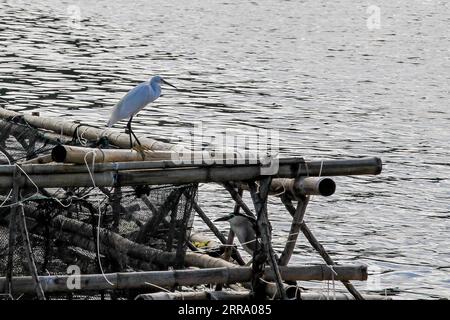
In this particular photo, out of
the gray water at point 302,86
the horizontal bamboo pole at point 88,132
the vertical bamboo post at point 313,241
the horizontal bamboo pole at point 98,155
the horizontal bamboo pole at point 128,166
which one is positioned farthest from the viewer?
the gray water at point 302,86

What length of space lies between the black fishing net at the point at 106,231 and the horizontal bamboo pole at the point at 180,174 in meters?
0.54

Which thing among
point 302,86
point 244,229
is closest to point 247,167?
point 244,229

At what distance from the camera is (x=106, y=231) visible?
1059cm

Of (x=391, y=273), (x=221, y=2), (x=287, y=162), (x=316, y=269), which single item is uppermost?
(x=287, y=162)

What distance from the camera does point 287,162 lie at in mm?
9812

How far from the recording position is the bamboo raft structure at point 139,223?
9484mm

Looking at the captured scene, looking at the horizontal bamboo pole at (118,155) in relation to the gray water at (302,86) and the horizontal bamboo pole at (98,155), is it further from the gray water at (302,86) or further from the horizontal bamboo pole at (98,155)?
the gray water at (302,86)

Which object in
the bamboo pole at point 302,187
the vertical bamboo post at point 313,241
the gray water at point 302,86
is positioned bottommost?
the gray water at point 302,86

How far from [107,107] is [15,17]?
15879mm

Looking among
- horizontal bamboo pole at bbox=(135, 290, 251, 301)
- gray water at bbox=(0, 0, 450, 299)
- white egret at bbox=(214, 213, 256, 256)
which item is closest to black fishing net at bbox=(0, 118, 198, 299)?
white egret at bbox=(214, 213, 256, 256)

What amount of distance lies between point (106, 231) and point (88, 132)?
239cm

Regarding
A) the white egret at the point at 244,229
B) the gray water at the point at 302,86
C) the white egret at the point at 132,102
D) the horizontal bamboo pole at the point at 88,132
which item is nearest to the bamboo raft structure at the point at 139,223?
the white egret at the point at 244,229
